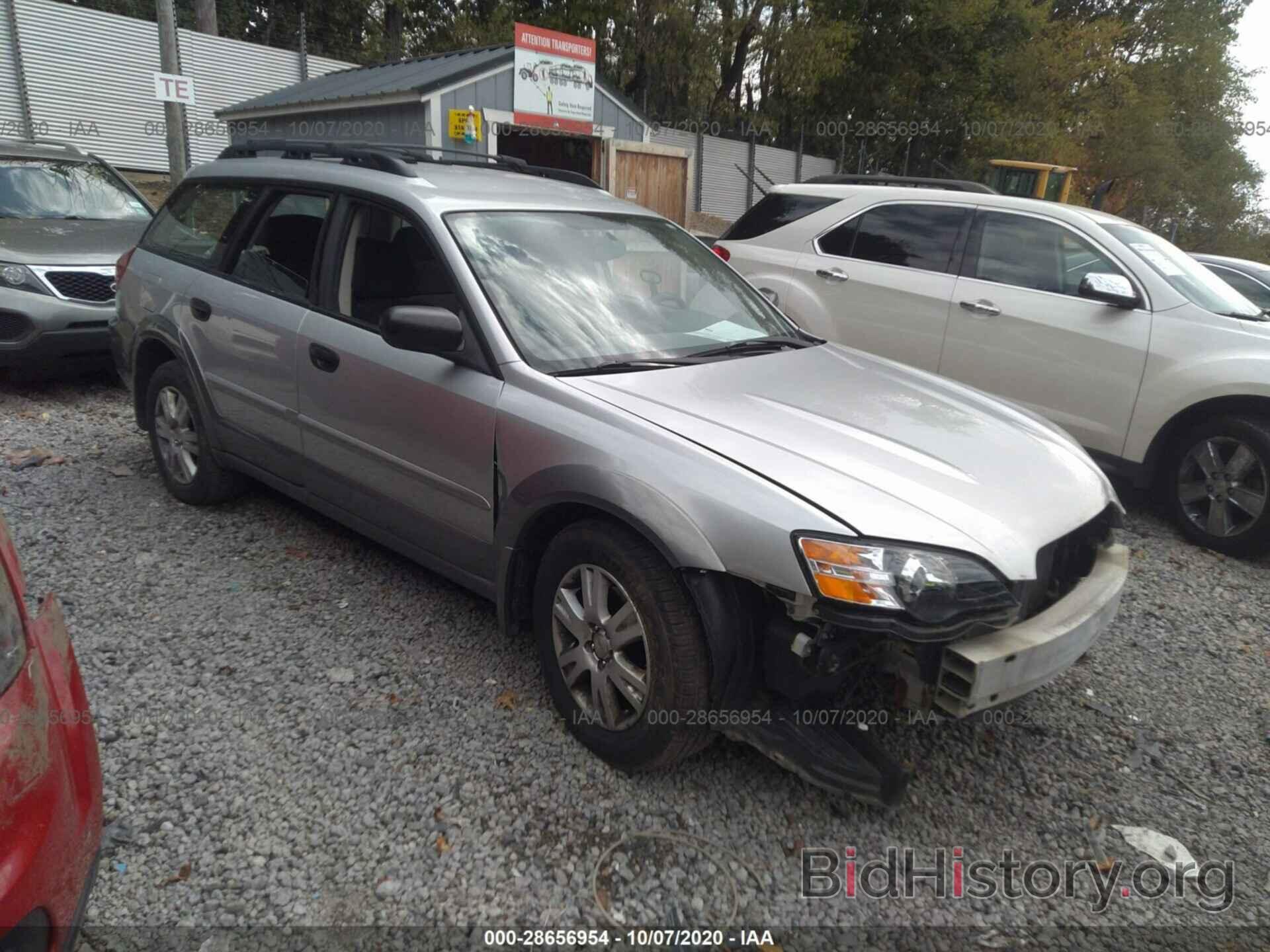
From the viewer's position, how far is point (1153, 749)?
3.16 meters

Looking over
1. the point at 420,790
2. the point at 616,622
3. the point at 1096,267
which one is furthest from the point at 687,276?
the point at 1096,267

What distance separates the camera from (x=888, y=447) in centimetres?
271

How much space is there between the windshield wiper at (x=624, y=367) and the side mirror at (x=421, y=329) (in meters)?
0.36

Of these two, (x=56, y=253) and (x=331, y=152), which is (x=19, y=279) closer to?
(x=56, y=253)

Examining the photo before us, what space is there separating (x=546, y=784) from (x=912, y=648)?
1.17 meters

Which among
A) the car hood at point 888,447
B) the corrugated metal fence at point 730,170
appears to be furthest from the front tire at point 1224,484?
the corrugated metal fence at point 730,170

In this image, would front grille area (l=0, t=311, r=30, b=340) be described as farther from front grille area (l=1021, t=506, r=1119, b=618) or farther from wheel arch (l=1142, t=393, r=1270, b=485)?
wheel arch (l=1142, t=393, r=1270, b=485)

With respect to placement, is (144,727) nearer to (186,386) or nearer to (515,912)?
(515,912)

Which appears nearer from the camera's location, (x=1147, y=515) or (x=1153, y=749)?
(x=1153, y=749)

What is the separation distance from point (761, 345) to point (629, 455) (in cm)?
122

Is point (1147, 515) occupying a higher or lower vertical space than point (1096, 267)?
lower

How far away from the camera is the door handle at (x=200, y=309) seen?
4184mm

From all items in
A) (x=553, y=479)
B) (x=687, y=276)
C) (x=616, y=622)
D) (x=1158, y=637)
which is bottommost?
(x=1158, y=637)

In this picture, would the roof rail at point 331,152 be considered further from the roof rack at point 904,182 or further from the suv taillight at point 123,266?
the roof rack at point 904,182
